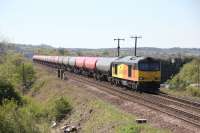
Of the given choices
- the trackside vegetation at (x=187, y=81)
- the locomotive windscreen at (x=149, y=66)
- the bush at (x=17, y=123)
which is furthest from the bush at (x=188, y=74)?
the bush at (x=17, y=123)

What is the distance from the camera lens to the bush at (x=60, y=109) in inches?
1350

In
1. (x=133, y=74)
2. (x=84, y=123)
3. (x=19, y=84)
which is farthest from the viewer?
(x=19, y=84)

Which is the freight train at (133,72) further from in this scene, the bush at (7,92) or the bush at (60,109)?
the bush at (7,92)

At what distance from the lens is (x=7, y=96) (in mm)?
41312

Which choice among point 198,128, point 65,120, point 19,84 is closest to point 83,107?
point 65,120

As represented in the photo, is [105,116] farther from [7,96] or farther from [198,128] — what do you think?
[7,96]

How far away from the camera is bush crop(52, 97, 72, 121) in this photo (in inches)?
1350

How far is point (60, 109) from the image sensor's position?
34562 millimetres

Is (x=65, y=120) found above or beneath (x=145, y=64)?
beneath

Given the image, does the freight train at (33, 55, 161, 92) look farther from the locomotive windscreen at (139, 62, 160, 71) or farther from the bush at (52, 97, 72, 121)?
the bush at (52, 97, 72, 121)

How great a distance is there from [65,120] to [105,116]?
266 inches

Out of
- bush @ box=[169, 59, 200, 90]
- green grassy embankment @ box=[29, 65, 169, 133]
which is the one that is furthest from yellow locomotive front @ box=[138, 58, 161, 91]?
bush @ box=[169, 59, 200, 90]

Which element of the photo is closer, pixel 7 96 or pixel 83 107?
pixel 83 107

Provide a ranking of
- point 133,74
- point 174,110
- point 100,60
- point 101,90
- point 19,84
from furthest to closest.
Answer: point 19,84, point 100,60, point 101,90, point 133,74, point 174,110
